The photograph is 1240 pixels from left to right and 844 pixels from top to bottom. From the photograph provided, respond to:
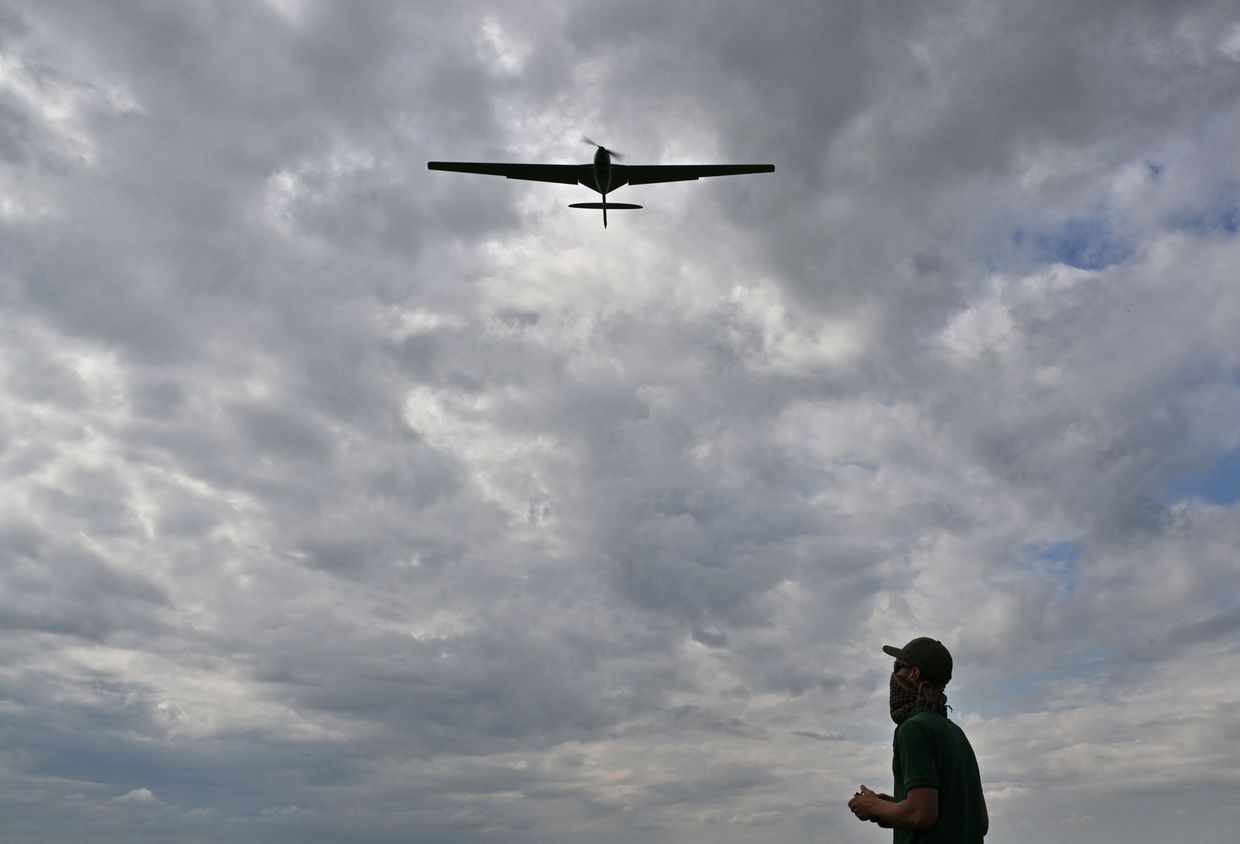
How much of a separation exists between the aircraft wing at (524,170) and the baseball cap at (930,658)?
213ft

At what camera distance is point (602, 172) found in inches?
2682

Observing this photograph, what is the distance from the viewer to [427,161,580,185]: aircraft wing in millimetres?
70312

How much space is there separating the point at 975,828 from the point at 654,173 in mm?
70054

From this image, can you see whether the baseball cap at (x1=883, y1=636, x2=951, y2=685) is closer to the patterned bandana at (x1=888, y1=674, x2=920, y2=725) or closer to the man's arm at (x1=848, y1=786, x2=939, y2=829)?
the patterned bandana at (x1=888, y1=674, x2=920, y2=725)

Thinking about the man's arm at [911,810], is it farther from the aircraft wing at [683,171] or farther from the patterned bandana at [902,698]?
the aircraft wing at [683,171]

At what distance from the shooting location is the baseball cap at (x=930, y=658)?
9.32 m

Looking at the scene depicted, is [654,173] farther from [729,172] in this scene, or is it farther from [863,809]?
[863,809]

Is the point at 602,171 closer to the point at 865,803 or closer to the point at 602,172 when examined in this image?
the point at 602,172

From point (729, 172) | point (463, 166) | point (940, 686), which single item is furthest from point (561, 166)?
point (940, 686)

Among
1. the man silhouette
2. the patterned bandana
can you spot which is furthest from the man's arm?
the patterned bandana

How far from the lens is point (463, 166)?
7056cm

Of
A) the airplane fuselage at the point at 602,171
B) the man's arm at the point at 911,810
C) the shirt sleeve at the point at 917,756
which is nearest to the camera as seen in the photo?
the man's arm at the point at 911,810

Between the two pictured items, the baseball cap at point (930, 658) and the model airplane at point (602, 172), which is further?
the model airplane at point (602, 172)

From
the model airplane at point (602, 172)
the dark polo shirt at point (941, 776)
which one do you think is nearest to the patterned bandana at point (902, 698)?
the dark polo shirt at point (941, 776)
